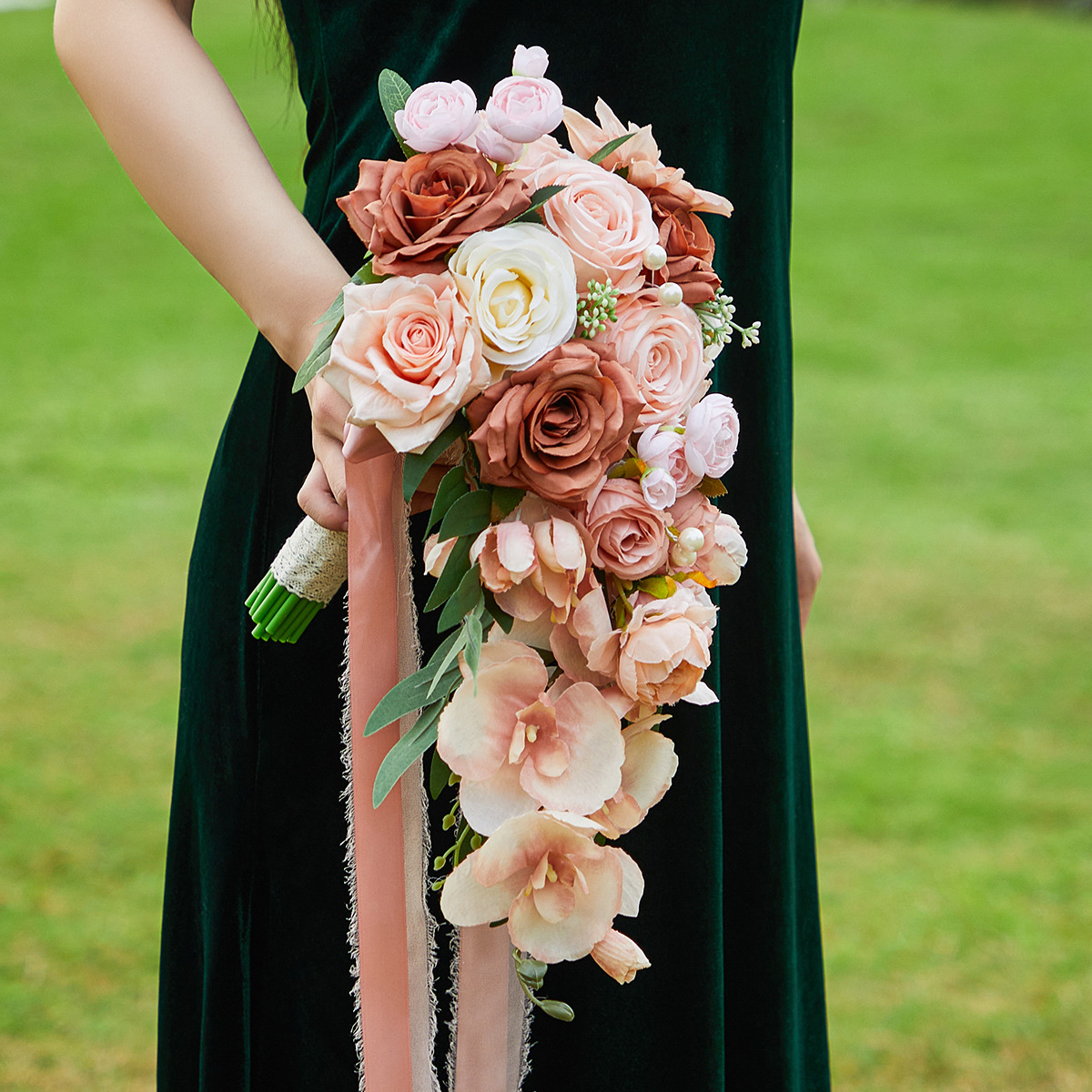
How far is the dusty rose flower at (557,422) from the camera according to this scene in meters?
0.78

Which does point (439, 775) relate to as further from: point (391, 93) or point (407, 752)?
point (391, 93)

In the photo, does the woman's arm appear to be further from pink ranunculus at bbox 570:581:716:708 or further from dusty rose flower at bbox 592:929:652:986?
dusty rose flower at bbox 592:929:652:986

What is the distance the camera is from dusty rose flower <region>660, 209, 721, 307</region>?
88 centimetres

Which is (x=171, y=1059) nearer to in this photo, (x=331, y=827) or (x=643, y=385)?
(x=331, y=827)

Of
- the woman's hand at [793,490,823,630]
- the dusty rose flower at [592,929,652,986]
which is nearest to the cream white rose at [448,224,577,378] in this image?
the dusty rose flower at [592,929,652,986]

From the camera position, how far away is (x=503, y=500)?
2.65 ft

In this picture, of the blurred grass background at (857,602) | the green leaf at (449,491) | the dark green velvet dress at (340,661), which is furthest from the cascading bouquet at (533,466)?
the blurred grass background at (857,602)

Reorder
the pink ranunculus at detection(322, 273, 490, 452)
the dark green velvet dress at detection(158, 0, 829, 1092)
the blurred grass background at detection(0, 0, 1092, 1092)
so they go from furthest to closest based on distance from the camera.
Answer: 1. the blurred grass background at detection(0, 0, 1092, 1092)
2. the dark green velvet dress at detection(158, 0, 829, 1092)
3. the pink ranunculus at detection(322, 273, 490, 452)

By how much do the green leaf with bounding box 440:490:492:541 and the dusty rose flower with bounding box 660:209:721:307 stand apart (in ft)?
0.68

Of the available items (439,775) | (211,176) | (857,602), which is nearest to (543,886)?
(439,775)

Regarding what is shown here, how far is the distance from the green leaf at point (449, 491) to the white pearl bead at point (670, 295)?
0.57ft

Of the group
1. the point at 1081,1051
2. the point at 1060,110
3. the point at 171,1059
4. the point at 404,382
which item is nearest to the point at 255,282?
the point at 404,382

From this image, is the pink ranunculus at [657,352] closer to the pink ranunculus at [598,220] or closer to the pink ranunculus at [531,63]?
the pink ranunculus at [598,220]

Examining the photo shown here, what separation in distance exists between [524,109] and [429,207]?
88mm
